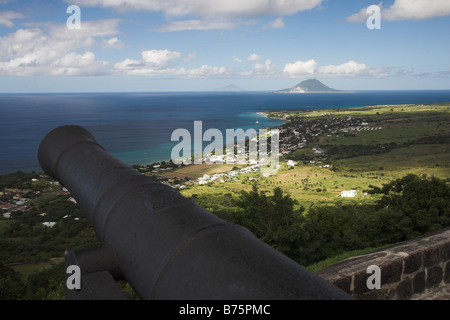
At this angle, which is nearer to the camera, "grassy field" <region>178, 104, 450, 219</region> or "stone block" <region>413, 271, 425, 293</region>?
"stone block" <region>413, 271, 425, 293</region>

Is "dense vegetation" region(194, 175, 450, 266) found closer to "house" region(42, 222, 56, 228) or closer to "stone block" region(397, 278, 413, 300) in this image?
"stone block" region(397, 278, 413, 300)

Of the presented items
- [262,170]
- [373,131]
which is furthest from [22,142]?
[373,131]

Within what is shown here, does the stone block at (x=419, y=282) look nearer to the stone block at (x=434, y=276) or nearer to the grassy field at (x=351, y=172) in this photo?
the stone block at (x=434, y=276)

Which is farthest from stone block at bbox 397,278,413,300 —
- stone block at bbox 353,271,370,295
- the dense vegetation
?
the dense vegetation

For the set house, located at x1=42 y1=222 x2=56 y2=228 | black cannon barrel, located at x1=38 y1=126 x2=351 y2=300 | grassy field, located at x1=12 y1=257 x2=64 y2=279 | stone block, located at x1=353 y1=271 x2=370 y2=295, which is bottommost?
house, located at x1=42 y1=222 x2=56 y2=228

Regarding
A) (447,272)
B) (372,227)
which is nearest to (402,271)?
(447,272)

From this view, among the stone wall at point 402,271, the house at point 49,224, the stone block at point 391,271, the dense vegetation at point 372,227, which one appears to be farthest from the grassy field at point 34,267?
the stone block at point 391,271
